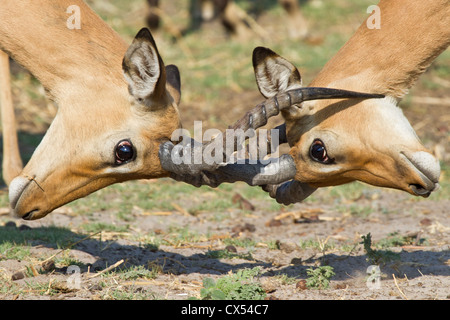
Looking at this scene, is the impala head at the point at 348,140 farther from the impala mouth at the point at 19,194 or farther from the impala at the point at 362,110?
the impala mouth at the point at 19,194

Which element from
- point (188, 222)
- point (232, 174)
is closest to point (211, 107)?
point (188, 222)

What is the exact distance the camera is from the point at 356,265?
18.2 ft

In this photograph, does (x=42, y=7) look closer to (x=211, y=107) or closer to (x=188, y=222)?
(x=188, y=222)

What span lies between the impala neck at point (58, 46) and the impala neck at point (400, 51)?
1.55 m

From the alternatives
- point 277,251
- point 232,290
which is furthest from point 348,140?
point 277,251

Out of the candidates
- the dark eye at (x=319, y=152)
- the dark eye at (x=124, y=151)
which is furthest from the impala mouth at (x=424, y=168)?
the dark eye at (x=124, y=151)

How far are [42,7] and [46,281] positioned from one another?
1995 millimetres

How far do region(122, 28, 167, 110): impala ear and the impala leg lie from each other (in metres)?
3.22

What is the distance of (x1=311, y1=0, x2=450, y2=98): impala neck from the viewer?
189 inches

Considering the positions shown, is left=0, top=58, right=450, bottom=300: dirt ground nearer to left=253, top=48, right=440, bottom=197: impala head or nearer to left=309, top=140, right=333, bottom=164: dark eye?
left=253, top=48, right=440, bottom=197: impala head

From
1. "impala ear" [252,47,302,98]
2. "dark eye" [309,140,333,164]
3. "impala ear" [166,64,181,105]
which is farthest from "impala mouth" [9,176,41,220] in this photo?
"dark eye" [309,140,333,164]

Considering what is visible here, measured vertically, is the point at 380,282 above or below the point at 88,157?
below

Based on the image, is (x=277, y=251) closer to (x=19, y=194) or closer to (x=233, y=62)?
(x=19, y=194)

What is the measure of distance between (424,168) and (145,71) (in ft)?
A: 6.37
